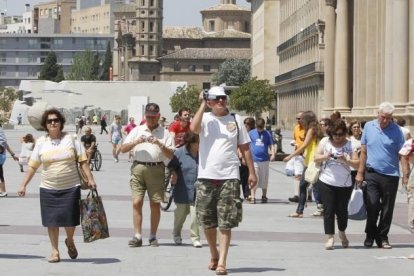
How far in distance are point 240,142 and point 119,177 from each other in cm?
1917

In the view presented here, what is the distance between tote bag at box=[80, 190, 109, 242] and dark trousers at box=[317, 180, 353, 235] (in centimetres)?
306

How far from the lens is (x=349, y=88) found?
165 feet

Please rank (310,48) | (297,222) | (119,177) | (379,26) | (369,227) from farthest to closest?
(310,48), (379,26), (119,177), (297,222), (369,227)

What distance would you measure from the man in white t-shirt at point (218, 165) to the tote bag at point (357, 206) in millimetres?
3556

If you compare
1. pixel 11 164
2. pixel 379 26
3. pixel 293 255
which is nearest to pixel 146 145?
pixel 293 255

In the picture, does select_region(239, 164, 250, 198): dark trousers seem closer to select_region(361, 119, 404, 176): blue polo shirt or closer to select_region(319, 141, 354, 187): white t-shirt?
select_region(319, 141, 354, 187): white t-shirt

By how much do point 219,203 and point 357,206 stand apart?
3.84 meters

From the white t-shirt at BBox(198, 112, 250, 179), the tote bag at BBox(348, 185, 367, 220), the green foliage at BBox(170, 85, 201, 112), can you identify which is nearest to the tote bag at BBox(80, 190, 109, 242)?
the white t-shirt at BBox(198, 112, 250, 179)

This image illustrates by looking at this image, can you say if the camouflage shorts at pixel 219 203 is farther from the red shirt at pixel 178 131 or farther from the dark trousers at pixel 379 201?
the red shirt at pixel 178 131

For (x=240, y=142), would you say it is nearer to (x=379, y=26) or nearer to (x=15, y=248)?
(x=15, y=248)

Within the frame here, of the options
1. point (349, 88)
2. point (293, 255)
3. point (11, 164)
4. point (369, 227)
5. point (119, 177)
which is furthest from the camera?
point (349, 88)

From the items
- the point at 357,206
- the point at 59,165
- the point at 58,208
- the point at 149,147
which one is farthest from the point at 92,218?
the point at 357,206

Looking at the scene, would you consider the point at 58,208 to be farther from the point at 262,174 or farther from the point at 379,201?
the point at 262,174

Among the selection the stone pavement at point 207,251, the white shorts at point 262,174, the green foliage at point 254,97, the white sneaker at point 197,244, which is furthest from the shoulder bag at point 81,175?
the green foliage at point 254,97
